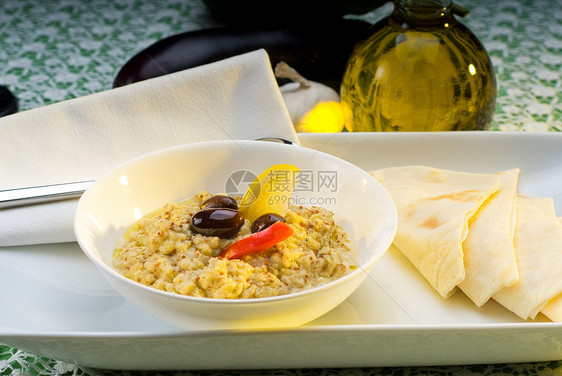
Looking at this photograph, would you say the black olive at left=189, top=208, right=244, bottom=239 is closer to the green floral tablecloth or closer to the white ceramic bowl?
the white ceramic bowl

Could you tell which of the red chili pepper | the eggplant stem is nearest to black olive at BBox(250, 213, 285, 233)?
the red chili pepper

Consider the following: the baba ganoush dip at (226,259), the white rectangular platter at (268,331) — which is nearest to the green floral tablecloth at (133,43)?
the white rectangular platter at (268,331)

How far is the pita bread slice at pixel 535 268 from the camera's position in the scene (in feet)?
4.90

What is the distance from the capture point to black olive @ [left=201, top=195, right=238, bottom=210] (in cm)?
160

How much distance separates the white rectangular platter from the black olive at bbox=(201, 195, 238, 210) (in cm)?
30

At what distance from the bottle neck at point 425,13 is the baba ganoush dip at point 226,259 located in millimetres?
1023

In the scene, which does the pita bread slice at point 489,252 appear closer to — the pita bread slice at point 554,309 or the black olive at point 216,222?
the pita bread slice at point 554,309

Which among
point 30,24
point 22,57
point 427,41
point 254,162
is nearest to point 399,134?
point 427,41

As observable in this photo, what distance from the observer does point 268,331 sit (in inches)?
53.0

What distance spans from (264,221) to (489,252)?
1.85ft

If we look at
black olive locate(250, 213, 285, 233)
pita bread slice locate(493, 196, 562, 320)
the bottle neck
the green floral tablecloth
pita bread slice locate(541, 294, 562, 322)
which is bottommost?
the green floral tablecloth

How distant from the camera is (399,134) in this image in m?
2.20

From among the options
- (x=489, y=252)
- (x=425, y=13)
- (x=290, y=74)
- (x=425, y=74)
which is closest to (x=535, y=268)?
(x=489, y=252)

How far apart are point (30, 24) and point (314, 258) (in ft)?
10.3
